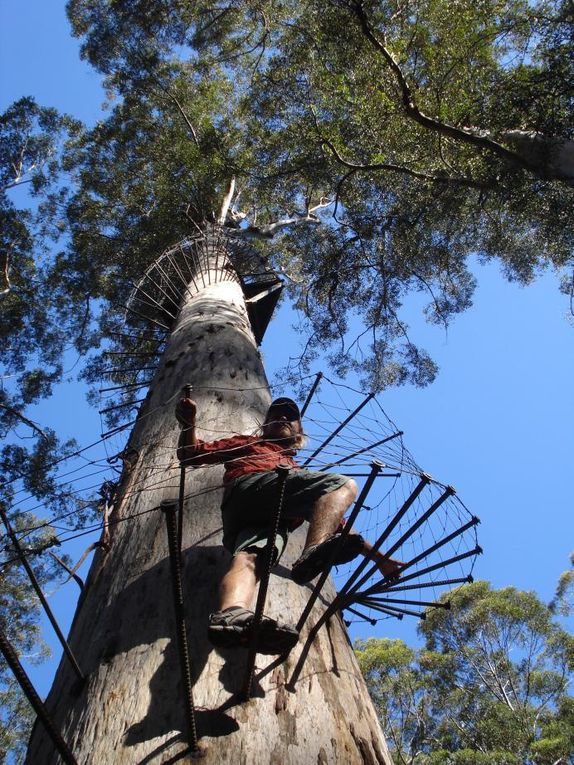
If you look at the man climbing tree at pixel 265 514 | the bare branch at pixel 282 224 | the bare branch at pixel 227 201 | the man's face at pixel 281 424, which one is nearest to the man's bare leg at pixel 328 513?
the man climbing tree at pixel 265 514

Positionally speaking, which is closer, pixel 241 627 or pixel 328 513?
pixel 241 627

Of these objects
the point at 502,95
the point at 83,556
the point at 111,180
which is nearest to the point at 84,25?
the point at 111,180

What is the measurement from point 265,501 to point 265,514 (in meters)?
0.05

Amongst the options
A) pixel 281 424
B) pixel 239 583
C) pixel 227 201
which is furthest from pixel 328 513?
pixel 227 201

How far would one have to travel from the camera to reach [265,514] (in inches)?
79.4

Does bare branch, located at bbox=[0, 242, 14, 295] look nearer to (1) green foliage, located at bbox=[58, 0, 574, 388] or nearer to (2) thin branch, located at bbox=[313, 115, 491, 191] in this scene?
(1) green foliage, located at bbox=[58, 0, 574, 388]

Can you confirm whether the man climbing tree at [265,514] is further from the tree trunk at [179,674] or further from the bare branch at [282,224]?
the bare branch at [282,224]

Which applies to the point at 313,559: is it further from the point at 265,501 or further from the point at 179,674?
the point at 179,674

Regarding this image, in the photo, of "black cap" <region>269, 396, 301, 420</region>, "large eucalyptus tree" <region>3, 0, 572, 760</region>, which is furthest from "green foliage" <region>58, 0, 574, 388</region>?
"black cap" <region>269, 396, 301, 420</region>

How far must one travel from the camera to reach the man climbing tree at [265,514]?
158cm

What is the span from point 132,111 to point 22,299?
4319mm

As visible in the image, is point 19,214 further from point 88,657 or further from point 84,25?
point 88,657

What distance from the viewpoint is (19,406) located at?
11766 mm

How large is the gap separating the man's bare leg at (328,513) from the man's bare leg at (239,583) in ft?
0.59
